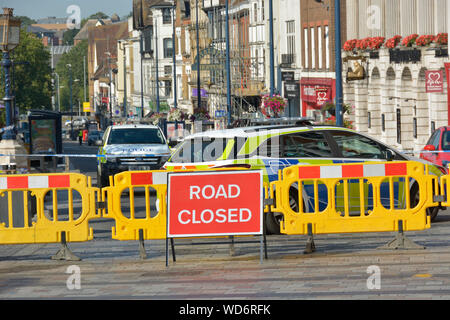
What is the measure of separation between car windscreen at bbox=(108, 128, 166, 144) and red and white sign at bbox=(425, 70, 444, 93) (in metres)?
12.0

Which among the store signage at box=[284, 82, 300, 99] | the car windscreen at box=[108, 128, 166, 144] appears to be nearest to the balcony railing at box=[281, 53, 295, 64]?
the store signage at box=[284, 82, 300, 99]

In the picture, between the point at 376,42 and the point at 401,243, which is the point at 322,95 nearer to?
the point at 376,42

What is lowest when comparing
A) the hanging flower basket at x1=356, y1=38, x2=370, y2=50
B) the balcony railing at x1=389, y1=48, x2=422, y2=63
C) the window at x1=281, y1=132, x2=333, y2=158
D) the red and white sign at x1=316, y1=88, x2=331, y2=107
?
the window at x1=281, y1=132, x2=333, y2=158

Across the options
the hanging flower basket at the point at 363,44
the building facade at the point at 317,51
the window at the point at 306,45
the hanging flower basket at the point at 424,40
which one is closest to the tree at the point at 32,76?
the window at the point at 306,45

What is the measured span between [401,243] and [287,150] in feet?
10.5

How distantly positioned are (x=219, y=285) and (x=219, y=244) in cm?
396

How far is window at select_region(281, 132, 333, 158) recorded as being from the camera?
666 inches

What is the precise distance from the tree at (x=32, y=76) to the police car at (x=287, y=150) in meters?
109

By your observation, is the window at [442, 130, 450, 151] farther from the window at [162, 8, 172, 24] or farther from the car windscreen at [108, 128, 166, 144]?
the window at [162, 8, 172, 24]

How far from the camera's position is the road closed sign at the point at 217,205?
1335 cm

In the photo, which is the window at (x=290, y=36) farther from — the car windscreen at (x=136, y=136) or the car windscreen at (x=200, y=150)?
the car windscreen at (x=200, y=150)

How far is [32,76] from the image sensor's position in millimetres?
127750
